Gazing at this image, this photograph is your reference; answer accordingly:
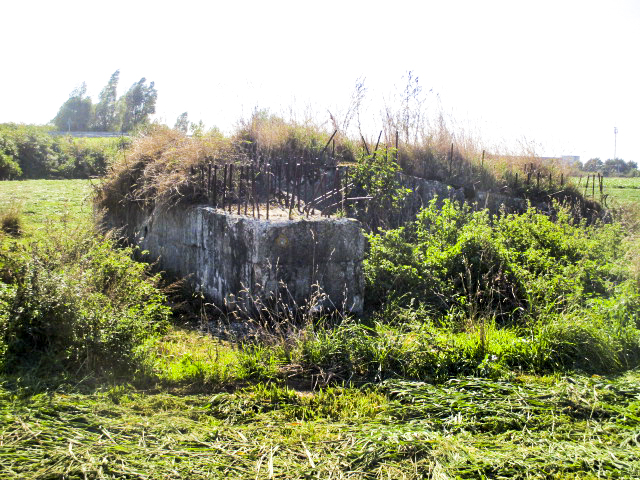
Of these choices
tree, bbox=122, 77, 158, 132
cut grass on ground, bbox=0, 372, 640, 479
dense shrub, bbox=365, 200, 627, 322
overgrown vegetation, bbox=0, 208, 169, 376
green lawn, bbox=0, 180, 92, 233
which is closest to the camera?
cut grass on ground, bbox=0, 372, 640, 479

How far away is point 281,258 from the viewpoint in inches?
250

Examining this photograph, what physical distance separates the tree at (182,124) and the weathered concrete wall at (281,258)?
4.85 metres

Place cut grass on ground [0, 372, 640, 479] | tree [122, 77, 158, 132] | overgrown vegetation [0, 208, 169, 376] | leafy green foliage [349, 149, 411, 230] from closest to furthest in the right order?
1. cut grass on ground [0, 372, 640, 479]
2. overgrown vegetation [0, 208, 169, 376]
3. leafy green foliage [349, 149, 411, 230]
4. tree [122, 77, 158, 132]

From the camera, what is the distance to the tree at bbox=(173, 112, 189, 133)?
11.8 metres

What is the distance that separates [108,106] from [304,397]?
216ft

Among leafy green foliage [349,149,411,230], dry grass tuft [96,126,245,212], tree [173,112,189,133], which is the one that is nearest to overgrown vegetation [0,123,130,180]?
tree [173,112,189,133]

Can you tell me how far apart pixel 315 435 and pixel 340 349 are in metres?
1.56

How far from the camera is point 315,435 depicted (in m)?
3.71

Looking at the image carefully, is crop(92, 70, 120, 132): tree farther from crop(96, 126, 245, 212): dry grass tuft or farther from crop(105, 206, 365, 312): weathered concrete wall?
crop(105, 206, 365, 312): weathered concrete wall

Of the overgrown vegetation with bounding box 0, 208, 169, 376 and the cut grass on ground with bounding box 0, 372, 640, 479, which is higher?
the overgrown vegetation with bounding box 0, 208, 169, 376

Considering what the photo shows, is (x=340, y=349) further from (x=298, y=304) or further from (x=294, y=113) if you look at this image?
(x=294, y=113)

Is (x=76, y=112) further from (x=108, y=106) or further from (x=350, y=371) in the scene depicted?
(x=350, y=371)

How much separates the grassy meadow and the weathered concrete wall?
0.67 m

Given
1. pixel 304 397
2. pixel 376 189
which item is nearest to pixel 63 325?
pixel 304 397
